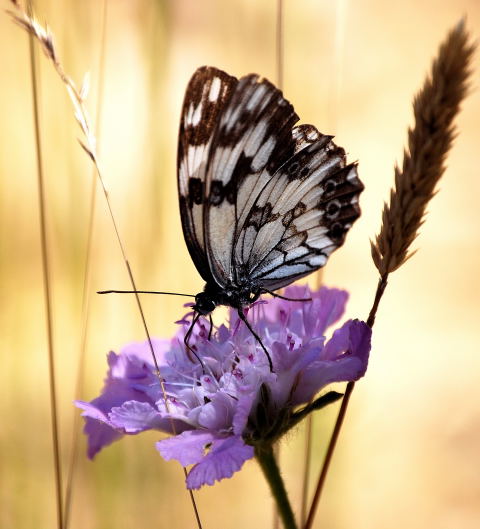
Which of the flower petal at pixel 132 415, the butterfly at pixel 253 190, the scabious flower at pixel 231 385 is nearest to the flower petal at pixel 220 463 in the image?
the scabious flower at pixel 231 385

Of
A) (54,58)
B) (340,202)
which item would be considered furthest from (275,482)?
(54,58)

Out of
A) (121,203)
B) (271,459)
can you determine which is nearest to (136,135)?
(121,203)

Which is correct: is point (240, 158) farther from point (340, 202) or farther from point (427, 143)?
point (427, 143)

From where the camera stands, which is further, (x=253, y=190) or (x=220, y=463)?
(x=253, y=190)

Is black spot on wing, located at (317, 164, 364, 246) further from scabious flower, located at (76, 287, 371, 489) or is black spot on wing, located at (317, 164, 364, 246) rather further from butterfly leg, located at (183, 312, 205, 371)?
butterfly leg, located at (183, 312, 205, 371)

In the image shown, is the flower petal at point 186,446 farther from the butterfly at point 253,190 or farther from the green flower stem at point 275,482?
the butterfly at point 253,190

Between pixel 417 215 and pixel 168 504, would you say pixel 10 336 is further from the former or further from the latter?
pixel 417 215

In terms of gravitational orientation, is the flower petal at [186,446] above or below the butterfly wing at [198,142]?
below
